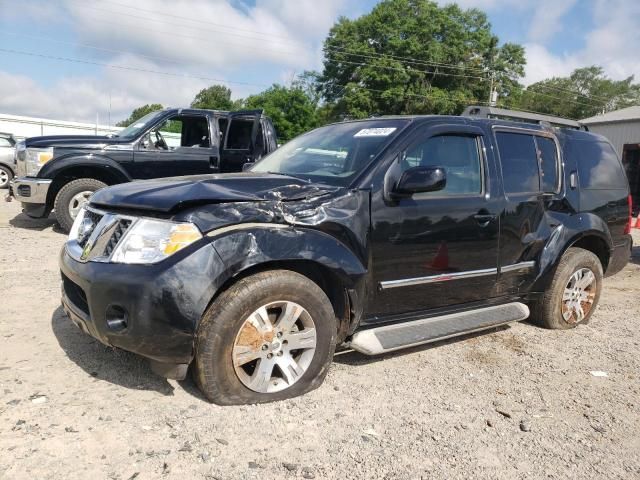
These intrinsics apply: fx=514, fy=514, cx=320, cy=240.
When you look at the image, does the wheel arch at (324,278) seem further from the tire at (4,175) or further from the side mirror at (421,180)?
the tire at (4,175)

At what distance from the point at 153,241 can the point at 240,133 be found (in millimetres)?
6031

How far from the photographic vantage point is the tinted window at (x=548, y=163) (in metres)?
4.34

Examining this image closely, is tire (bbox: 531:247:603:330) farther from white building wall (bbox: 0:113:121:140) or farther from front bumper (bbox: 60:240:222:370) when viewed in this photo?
white building wall (bbox: 0:113:121:140)

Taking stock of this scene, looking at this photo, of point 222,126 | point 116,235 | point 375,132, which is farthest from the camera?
point 222,126

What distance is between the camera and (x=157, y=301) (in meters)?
2.58

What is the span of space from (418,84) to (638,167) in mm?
31861

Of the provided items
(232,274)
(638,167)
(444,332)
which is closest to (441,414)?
(444,332)

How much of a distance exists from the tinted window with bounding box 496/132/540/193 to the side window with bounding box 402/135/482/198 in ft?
0.97

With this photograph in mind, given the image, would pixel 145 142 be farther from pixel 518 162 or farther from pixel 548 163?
pixel 548 163

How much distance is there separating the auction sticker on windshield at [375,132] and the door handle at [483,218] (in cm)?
86

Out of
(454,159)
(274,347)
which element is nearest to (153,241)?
(274,347)

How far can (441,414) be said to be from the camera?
2.99m

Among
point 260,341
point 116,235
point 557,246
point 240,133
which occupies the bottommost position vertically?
point 260,341

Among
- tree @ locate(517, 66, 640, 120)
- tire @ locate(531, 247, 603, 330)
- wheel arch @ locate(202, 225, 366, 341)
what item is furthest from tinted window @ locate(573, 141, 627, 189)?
tree @ locate(517, 66, 640, 120)
